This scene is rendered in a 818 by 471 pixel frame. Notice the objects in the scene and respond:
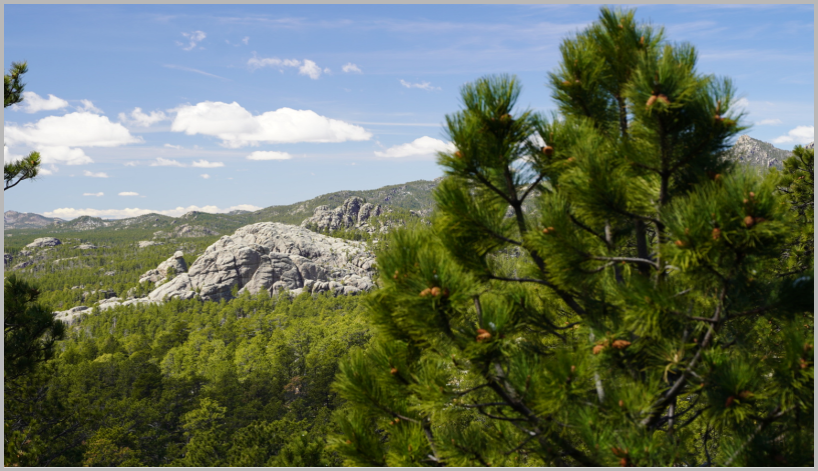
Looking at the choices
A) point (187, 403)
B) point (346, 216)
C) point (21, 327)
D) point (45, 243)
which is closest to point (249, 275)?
point (187, 403)

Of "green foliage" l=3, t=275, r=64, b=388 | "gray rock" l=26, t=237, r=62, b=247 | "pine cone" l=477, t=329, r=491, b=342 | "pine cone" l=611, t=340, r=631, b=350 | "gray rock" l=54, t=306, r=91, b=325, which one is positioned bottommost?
"gray rock" l=54, t=306, r=91, b=325

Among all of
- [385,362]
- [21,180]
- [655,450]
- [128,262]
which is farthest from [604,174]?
[128,262]

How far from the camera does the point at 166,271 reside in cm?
10756

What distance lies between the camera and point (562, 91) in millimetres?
3416

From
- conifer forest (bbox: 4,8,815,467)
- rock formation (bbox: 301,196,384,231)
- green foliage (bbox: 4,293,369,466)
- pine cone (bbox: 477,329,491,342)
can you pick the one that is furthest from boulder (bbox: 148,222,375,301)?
pine cone (bbox: 477,329,491,342)

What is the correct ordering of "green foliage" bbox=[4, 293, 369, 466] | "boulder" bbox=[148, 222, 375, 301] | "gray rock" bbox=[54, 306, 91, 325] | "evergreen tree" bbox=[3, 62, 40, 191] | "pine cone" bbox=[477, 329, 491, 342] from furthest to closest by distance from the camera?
"boulder" bbox=[148, 222, 375, 301] < "gray rock" bbox=[54, 306, 91, 325] < "green foliage" bbox=[4, 293, 369, 466] < "evergreen tree" bbox=[3, 62, 40, 191] < "pine cone" bbox=[477, 329, 491, 342]

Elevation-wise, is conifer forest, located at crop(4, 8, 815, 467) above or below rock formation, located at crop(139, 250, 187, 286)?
above

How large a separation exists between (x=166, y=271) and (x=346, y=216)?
72868 mm

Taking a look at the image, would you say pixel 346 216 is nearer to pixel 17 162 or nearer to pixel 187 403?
pixel 187 403

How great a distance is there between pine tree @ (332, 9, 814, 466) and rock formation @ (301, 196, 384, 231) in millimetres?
158088

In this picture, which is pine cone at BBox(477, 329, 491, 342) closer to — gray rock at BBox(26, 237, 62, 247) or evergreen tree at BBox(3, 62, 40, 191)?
evergreen tree at BBox(3, 62, 40, 191)

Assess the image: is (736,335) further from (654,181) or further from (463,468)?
(463,468)

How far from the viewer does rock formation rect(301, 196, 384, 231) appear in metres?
164

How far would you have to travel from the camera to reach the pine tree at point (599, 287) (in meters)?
2.47
